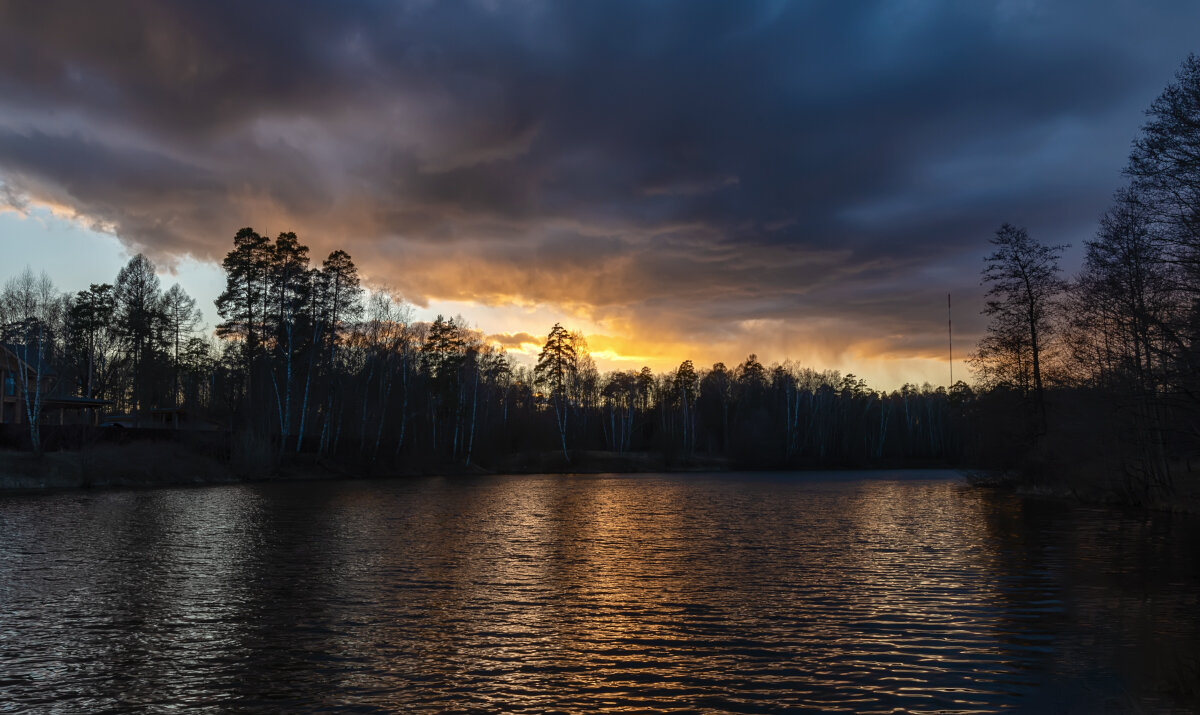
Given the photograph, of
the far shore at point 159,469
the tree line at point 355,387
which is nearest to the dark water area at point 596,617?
the far shore at point 159,469

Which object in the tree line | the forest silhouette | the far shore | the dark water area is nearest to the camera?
the dark water area

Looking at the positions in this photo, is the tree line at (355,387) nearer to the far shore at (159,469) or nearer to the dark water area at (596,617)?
the far shore at (159,469)

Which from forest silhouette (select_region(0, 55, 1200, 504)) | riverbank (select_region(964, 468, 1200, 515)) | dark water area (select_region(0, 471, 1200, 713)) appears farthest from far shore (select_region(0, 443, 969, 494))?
riverbank (select_region(964, 468, 1200, 515))

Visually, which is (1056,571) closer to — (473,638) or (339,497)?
(473,638)

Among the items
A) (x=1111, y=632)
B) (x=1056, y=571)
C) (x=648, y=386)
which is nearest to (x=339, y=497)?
(x=1056, y=571)

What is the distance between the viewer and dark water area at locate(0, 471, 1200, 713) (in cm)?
1072

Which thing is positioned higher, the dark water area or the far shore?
the far shore

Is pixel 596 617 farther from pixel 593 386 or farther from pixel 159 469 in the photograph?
pixel 593 386

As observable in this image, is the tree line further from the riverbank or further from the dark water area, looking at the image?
the dark water area

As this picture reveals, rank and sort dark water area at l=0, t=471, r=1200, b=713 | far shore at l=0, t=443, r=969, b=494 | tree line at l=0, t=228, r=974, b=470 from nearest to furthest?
dark water area at l=0, t=471, r=1200, b=713, far shore at l=0, t=443, r=969, b=494, tree line at l=0, t=228, r=974, b=470

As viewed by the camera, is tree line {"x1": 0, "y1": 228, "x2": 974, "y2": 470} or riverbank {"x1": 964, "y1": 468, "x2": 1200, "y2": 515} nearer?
riverbank {"x1": 964, "y1": 468, "x2": 1200, "y2": 515}

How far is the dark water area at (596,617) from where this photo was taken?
10719 mm

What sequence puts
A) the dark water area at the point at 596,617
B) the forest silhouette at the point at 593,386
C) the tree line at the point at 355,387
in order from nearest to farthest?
the dark water area at the point at 596,617 < the forest silhouette at the point at 593,386 < the tree line at the point at 355,387

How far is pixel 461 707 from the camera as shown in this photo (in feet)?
33.3
